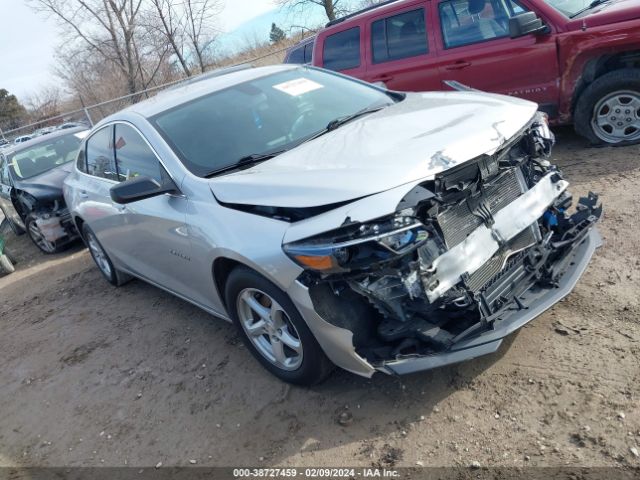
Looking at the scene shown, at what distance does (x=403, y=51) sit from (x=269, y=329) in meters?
4.72

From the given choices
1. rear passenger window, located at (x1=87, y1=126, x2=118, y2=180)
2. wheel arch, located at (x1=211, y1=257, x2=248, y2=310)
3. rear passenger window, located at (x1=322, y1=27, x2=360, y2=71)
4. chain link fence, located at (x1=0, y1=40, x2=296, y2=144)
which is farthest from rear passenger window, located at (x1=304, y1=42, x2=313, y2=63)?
chain link fence, located at (x1=0, y1=40, x2=296, y2=144)

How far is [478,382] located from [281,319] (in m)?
1.16

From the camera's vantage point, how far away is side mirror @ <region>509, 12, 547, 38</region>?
17.6 ft

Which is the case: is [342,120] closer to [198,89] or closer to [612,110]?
[198,89]

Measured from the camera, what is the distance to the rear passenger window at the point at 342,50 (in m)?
7.17

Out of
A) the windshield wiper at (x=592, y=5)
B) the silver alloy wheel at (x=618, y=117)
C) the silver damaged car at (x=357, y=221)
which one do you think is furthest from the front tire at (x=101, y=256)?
the windshield wiper at (x=592, y=5)

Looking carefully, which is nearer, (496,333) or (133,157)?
(496,333)

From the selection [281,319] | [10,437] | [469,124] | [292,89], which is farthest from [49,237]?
[469,124]

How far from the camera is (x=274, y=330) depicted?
317cm

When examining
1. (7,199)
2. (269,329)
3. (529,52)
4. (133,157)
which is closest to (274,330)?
(269,329)

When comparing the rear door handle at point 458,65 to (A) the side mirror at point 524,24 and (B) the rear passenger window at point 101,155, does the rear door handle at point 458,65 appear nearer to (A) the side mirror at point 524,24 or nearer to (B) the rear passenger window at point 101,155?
(A) the side mirror at point 524,24

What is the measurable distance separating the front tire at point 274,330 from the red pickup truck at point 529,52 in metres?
4.09

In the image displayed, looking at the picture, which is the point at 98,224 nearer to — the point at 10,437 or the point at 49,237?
the point at 10,437

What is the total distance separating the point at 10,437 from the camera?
372 centimetres
